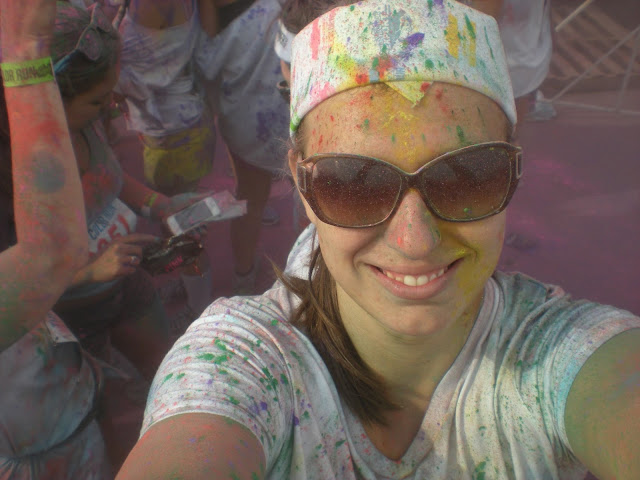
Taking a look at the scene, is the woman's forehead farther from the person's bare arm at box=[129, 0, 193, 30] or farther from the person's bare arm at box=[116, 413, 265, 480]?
the person's bare arm at box=[129, 0, 193, 30]

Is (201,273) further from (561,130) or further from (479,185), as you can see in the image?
(561,130)

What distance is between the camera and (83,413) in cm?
189

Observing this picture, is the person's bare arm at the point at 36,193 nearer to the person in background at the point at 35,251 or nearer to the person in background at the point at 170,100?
the person in background at the point at 35,251

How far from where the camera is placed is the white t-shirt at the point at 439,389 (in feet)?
4.09

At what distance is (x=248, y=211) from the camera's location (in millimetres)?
3605

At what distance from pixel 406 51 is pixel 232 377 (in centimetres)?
88

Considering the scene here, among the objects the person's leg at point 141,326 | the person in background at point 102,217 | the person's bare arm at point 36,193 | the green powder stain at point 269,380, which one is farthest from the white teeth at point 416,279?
the person's leg at point 141,326

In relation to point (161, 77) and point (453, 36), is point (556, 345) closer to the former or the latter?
point (453, 36)

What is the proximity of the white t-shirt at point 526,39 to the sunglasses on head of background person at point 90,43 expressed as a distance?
7.92ft

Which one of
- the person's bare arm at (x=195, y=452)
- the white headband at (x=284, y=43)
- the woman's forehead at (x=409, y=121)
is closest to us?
the person's bare arm at (x=195, y=452)

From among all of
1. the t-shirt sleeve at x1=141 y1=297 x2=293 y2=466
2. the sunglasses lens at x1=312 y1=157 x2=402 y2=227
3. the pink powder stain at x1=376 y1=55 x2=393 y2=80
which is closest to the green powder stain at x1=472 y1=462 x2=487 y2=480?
the t-shirt sleeve at x1=141 y1=297 x2=293 y2=466

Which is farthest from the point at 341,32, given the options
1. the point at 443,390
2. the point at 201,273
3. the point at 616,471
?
the point at 201,273

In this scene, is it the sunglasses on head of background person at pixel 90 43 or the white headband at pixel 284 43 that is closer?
the sunglasses on head of background person at pixel 90 43

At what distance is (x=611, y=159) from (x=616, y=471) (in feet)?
14.7
